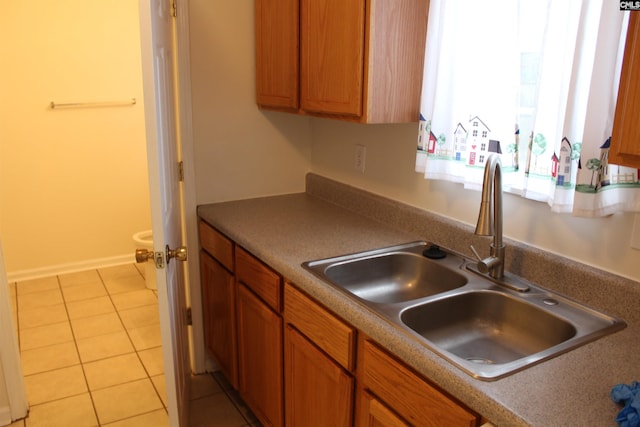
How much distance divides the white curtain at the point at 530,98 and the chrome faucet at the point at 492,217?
Answer: 113 mm

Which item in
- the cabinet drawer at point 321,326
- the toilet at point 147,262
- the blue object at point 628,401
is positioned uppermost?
the blue object at point 628,401

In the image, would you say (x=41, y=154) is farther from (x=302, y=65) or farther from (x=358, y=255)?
(x=358, y=255)

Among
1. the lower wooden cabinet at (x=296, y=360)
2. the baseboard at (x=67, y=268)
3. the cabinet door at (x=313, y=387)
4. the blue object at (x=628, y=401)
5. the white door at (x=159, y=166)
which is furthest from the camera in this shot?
the baseboard at (x=67, y=268)

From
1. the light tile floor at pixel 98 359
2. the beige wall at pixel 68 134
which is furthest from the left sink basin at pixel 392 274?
the beige wall at pixel 68 134

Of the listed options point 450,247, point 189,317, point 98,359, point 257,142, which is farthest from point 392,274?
point 98,359

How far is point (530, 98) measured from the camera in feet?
5.13

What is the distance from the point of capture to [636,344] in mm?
1244

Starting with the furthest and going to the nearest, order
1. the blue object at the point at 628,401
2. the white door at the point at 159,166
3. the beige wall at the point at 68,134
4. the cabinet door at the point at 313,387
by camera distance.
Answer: the beige wall at the point at 68,134 → the cabinet door at the point at 313,387 → the white door at the point at 159,166 → the blue object at the point at 628,401

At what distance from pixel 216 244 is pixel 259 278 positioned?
0.42 metres

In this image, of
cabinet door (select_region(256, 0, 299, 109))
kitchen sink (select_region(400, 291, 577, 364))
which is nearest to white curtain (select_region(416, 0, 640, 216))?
kitchen sink (select_region(400, 291, 577, 364))

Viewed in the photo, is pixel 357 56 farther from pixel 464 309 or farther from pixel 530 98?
pixel 464 309

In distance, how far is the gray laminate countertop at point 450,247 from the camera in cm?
102

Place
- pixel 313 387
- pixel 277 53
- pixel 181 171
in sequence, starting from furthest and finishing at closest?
pixel 181 171 < pixel 277 53 < pixel 313 387

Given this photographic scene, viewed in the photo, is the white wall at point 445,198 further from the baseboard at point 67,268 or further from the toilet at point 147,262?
the baseboard at point 67,268
